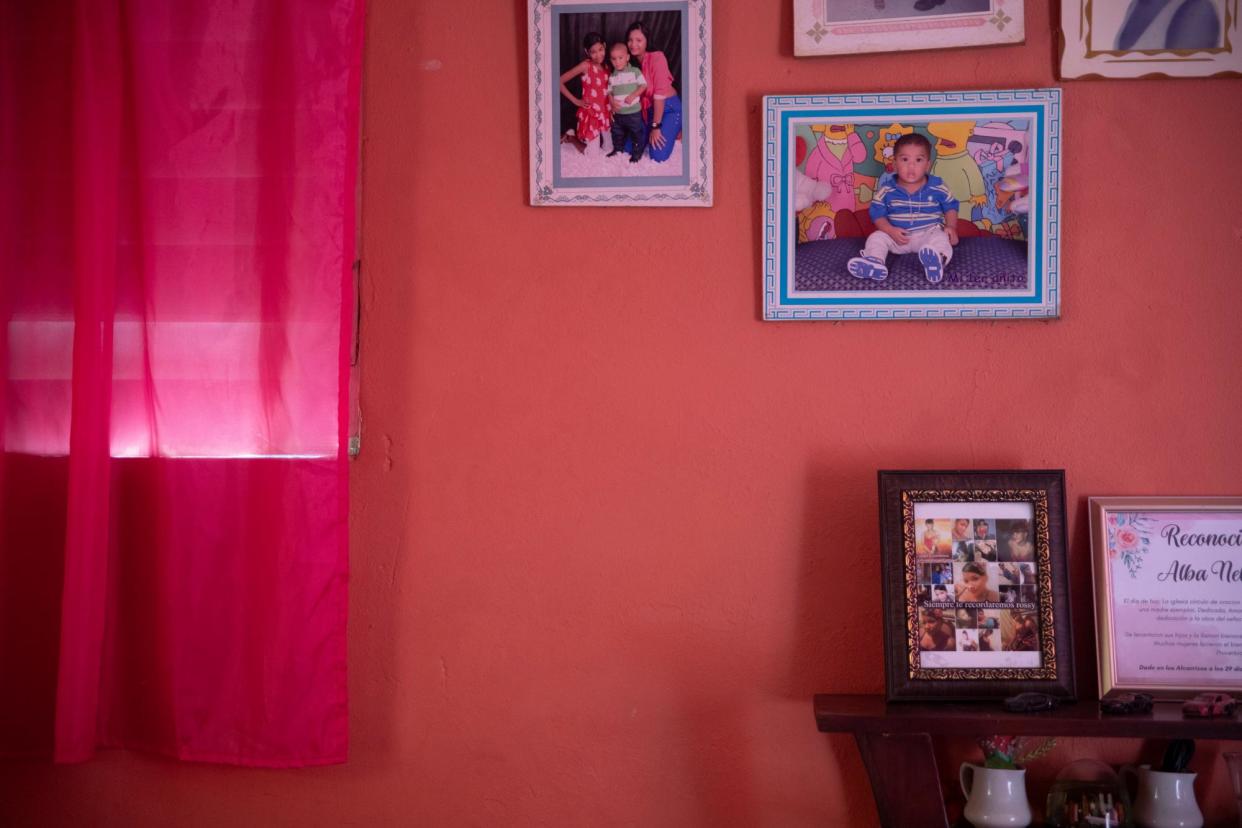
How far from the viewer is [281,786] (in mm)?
1810

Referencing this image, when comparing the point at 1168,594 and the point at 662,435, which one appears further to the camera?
the point at 662,435

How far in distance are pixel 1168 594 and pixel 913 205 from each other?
2.77ft

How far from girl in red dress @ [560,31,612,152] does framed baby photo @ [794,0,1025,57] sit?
14.7 inches

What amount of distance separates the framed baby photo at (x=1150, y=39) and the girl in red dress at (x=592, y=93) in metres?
0.87

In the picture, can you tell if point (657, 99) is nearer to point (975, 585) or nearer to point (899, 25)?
point (899, 25)

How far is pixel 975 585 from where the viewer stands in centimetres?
163

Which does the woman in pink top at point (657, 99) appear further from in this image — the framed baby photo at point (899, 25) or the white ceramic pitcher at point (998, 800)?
the white ceramic pitcher at point (998, 800)

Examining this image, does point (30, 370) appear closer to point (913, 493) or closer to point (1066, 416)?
point (913, 493)

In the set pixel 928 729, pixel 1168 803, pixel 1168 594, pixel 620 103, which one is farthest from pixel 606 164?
pixel 1168 803

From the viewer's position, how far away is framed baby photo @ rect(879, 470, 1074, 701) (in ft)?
5.25

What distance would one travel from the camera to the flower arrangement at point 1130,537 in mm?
1686

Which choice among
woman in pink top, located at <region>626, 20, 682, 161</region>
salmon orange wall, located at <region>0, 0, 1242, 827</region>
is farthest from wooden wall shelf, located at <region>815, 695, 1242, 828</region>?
woman in pink top, located at <region>626, 20, 682, 161</region>

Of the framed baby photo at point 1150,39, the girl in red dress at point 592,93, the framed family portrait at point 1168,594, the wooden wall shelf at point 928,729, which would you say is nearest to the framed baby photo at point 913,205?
the framed baby photo at point 1150,39

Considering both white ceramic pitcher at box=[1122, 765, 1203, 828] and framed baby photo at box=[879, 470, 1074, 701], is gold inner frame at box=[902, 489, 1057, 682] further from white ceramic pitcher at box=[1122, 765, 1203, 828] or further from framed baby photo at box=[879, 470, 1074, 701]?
white ceramic pitcher at box=[1122, 765, 1203, 828]
